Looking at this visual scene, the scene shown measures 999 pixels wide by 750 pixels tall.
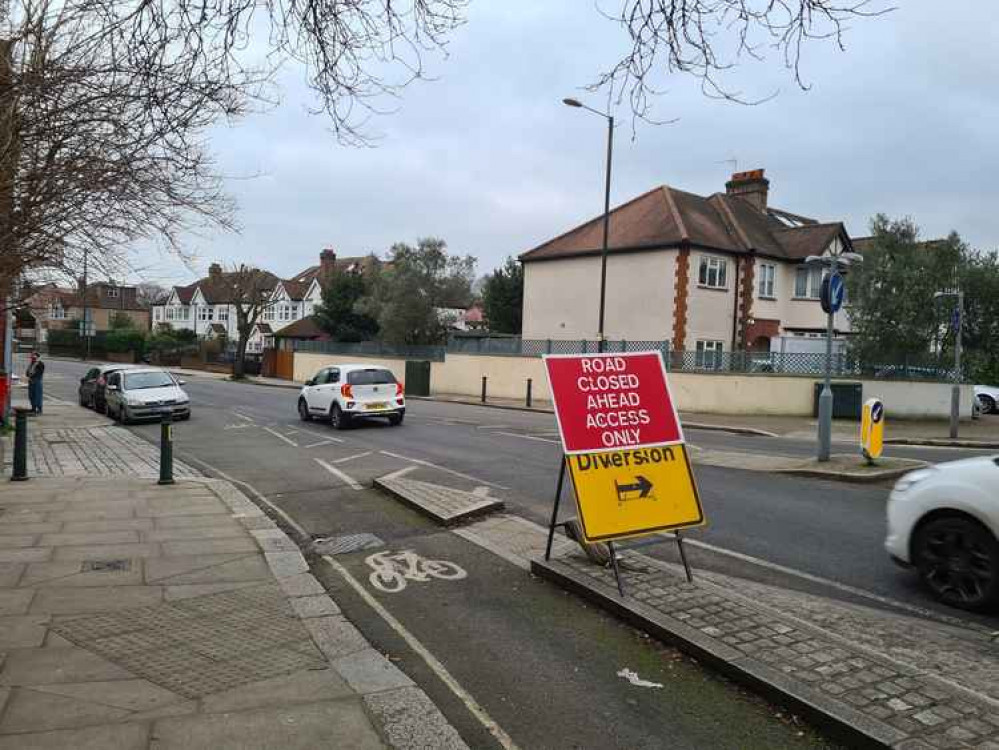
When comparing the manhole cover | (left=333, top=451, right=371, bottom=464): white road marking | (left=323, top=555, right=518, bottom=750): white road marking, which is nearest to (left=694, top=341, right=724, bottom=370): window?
(left=333, top=451, right=371, bottom=464): white road marking

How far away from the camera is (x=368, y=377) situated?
1883cm

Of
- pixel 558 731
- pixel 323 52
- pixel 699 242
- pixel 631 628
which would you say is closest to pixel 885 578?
pixel 631 628

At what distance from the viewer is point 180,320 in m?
92.5

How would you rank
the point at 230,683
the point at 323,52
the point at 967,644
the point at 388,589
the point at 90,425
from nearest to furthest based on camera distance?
the point at 230,683, the point at 967,644, the point at 323,52, the point at 388,589, the point at 90,425

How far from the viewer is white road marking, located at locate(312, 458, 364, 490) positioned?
34.5ft

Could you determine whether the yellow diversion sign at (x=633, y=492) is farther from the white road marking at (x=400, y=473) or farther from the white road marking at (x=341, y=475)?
the white road marking at (x=400, y=473)

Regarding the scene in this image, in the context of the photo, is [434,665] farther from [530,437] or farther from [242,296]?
[242,296]

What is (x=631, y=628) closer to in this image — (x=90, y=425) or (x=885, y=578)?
(x=885, y=578)

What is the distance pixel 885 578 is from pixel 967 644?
5.19ft

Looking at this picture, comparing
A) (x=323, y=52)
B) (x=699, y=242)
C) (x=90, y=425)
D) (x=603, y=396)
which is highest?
(x=699, y=242)

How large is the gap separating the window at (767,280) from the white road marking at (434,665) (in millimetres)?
31075

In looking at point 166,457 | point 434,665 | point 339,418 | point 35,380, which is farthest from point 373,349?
point 434,665

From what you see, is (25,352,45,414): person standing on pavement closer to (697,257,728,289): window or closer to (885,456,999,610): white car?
(885,456,999,610): white car

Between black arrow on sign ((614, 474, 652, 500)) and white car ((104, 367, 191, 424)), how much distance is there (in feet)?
56.0
